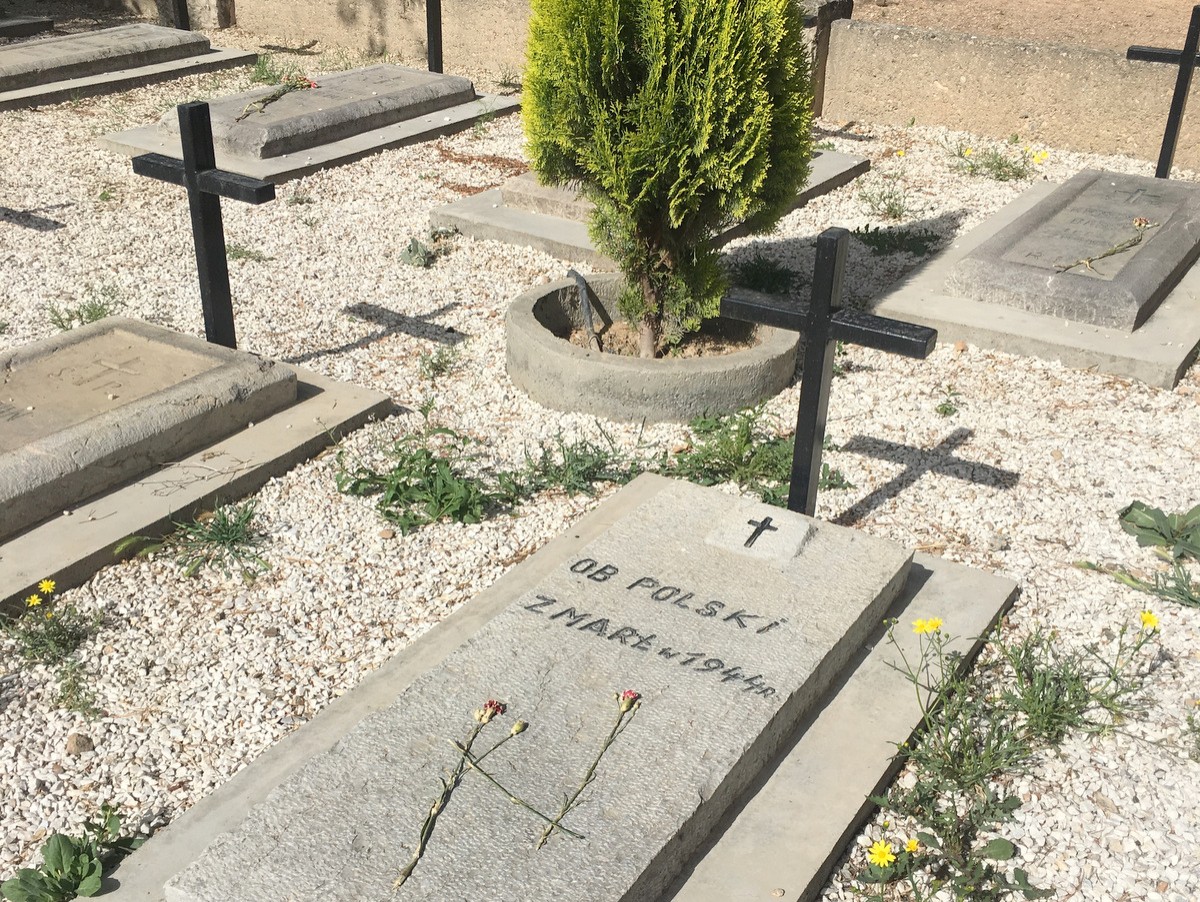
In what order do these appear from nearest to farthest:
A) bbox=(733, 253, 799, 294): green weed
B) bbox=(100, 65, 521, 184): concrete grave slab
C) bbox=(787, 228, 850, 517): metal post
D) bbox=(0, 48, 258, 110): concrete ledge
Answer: bbox=(787, 228, 850, 517): metal post → bbox=(733, 253, 799, 294): green weed → bbox=(100, 65, 521, 184): concrete grave slab → bbox=(0, 48, 258, 110): concrete ledge

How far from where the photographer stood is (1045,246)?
21.7 ft

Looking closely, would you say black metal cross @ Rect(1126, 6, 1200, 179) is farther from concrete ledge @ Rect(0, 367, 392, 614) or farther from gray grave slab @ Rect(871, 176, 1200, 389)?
concrete ledge @ Rect(0, 367, 392, 614)

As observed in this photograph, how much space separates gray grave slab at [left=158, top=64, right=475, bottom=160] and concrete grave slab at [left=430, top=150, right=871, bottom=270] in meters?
1.74

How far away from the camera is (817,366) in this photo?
4.21 m

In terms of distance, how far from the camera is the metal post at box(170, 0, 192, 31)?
39.6ft

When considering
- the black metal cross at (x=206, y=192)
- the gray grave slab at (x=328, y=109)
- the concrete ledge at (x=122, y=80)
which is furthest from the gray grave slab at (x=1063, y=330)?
the concrete ledge at (x=122, y=80)

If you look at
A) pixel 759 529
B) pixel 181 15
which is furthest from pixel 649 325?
pixel 181 15

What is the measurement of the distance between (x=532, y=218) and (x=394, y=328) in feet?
5.27

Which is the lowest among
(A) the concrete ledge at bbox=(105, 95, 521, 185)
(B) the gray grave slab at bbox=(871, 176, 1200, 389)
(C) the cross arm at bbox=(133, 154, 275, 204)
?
(B) the gray grave slab at bbox=(871, 176, 1200, 389)

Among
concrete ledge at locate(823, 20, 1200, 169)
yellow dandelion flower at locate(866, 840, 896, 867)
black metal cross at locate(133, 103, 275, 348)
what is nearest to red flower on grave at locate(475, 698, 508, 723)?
yellow dandelion flower at locate(866, 840, 896, 867)

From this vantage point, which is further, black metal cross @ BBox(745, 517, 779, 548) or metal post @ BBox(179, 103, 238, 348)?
metal post @ BBox(179, 103, 238, 348)

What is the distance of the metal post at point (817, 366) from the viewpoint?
404cm

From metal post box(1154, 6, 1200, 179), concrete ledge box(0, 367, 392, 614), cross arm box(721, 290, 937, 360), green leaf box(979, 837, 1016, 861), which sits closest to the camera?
green leaf box(979, 837, 1016, 861)

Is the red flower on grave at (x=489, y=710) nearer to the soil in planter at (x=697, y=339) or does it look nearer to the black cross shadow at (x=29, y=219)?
the soil in planter at (x=697, y=339)
